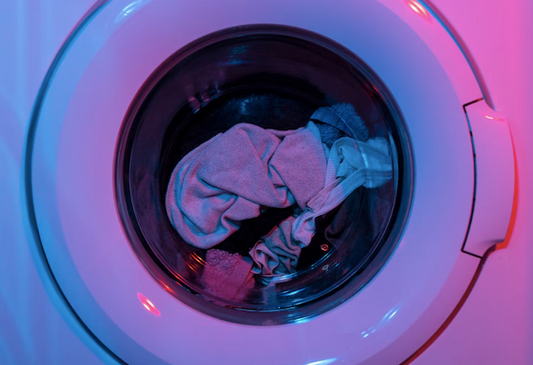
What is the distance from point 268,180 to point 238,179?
0.07 m

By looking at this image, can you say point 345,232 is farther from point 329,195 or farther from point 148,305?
point 148,305

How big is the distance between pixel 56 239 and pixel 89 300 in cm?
11

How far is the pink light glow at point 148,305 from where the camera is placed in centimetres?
57

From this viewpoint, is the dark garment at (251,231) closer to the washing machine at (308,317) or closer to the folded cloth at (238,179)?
the folded cloth at (238,179)

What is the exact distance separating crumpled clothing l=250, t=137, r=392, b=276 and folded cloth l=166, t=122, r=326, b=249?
29mm

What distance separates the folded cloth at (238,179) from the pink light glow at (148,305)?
24cm

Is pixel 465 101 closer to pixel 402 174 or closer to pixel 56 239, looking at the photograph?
pixel 402 174

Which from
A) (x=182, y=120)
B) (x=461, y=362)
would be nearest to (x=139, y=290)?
(x=182, y=120)

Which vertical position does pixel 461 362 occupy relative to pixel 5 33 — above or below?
below

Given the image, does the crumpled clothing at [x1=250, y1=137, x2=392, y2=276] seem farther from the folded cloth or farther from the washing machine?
the washing machine

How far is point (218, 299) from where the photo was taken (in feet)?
2.43

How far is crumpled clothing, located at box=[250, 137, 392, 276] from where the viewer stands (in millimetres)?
779

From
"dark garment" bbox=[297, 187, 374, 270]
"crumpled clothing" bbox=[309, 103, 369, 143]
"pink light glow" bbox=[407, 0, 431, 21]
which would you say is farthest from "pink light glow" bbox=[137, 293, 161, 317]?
"pink light glow" bbox=[407, 0, 431, 21]

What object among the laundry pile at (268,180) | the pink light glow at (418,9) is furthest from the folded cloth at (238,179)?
the pink light glow at (418,9)
